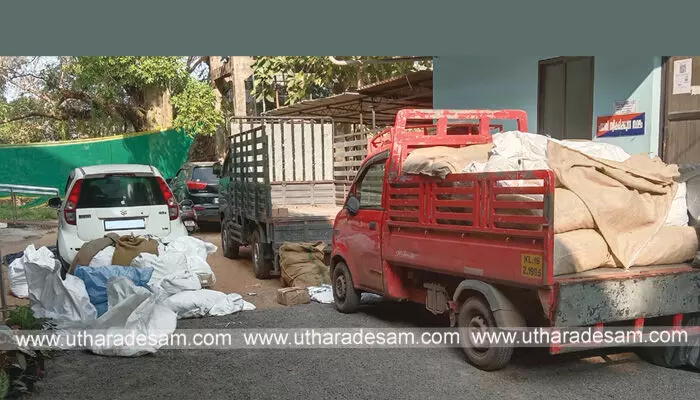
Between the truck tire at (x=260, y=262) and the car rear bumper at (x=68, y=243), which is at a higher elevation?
the car rear bumper at (x=68, y=243)

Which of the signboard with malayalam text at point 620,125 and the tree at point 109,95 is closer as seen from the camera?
the signboard with malayalam text at point 620,125

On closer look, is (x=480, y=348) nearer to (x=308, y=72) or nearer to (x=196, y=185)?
(x=196, y=185)

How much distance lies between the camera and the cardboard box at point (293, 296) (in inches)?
268

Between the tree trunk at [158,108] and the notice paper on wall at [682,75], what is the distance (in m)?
14.7

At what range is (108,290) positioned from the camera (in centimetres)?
543

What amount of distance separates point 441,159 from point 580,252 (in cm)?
136

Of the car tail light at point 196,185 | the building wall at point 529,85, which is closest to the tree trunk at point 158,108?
the car tail light at point 196,185

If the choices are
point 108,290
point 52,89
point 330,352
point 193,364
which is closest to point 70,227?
point 108,290

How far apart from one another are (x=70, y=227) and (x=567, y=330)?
5.78 meters

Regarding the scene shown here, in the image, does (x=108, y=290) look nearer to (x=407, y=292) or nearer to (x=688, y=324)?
(x=407, y=292)

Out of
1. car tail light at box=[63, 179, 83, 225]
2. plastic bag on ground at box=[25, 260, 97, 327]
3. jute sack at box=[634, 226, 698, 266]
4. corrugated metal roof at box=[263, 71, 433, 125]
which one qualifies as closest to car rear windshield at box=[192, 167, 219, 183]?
corrugated metal roof at box=[263, 71, 433, 125]

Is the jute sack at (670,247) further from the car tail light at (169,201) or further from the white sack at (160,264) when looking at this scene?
the car tail light at (169,201)

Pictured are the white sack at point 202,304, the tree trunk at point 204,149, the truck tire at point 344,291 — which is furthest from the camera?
the tree trunk at point 204,149

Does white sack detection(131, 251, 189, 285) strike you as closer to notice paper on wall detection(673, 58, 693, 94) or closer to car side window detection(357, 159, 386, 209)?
car side window detection(357, 159, 386, 209)
